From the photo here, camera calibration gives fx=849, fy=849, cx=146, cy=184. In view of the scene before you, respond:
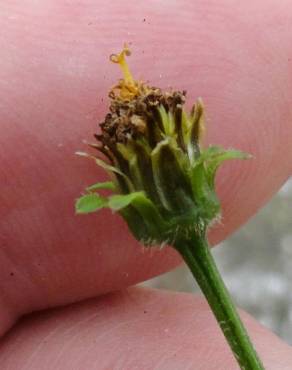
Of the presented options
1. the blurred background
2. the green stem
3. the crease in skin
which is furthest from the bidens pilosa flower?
the blurred background

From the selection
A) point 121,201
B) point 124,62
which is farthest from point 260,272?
point 121,201

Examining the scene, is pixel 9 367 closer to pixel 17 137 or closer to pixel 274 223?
pixel 17 137

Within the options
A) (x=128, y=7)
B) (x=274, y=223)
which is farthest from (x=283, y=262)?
(x=128, y=7)

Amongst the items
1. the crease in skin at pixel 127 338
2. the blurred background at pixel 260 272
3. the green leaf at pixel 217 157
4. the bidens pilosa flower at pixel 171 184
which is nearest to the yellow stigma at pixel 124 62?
the bidens pilosa flower at pixel 171 184

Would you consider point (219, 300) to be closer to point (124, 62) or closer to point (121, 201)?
point (121, 201)

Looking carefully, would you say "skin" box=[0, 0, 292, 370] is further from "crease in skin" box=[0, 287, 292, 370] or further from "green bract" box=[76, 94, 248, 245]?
"green bract" box=[76, 94, 248, 245]

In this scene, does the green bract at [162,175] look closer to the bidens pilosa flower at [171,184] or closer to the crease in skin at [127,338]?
the bidens pilosa flower at [171,184]

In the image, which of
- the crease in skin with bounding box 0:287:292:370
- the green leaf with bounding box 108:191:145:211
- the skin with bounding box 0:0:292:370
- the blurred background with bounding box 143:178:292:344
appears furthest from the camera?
the blurred background with bounding box 143:178:292:344
